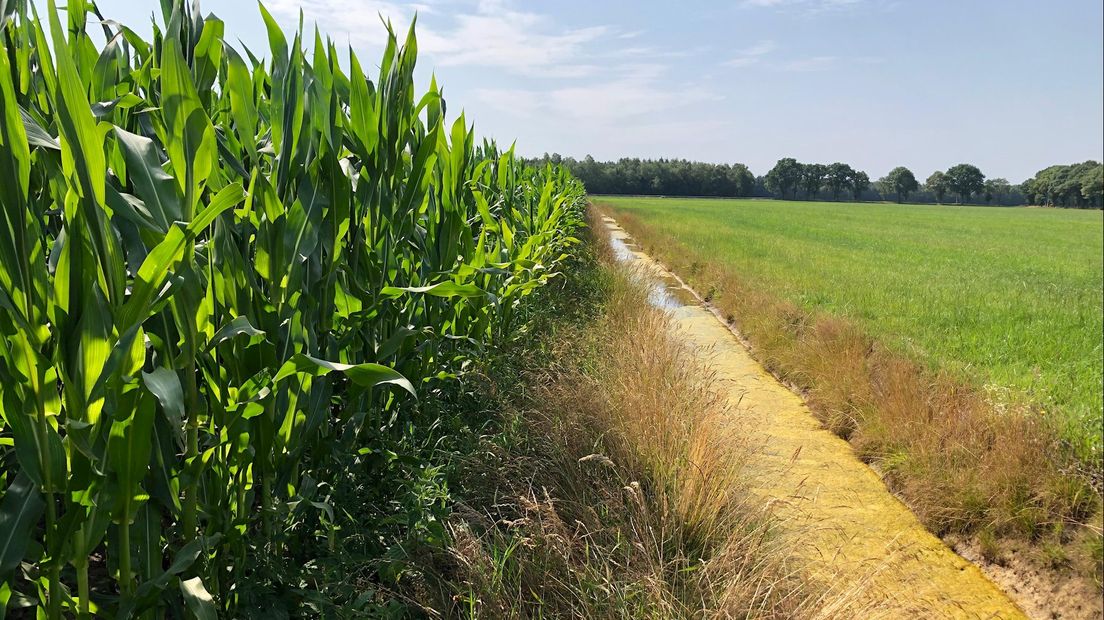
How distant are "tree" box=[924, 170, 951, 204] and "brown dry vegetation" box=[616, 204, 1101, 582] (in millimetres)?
116680

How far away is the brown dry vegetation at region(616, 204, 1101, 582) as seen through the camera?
3.45m

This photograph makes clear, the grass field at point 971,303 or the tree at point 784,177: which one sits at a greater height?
→ the tree at point 784,177

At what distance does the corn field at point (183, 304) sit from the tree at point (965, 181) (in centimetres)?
12012

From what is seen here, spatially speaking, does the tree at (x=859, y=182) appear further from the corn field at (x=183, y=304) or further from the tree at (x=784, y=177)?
the corn field at (x=183, y=304)

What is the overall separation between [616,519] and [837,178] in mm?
113239

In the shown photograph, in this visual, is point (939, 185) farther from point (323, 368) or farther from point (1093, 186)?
point (323, 368)

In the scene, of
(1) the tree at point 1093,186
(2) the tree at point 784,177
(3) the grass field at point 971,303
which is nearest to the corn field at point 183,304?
(3) the grass field at point 971,303

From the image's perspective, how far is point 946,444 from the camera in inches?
158

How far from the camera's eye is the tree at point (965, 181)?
103 m

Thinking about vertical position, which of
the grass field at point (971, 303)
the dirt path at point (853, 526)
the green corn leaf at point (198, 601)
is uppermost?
the green corn leaf at point (198, 601)

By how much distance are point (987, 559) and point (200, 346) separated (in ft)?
12.1

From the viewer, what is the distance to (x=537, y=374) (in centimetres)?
→ 430

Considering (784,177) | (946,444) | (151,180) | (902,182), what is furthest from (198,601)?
(902,182)

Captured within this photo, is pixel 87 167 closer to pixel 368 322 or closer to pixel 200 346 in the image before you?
pixel 200 346
